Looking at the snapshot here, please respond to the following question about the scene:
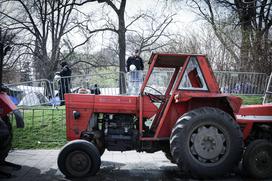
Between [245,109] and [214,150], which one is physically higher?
[245,109]

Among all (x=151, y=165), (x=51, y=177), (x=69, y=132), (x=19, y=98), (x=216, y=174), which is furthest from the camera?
(x=19, y=98)

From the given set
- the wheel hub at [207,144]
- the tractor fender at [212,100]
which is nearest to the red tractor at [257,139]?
the tractor fender at [212,100]

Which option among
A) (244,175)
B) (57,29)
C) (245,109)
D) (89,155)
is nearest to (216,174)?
(244,175)

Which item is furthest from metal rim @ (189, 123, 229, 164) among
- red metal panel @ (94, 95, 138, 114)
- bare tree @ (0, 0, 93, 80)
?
bare tree @ (0, 0, 93, 80)

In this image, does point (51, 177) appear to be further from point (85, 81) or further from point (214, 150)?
point (85, 81)

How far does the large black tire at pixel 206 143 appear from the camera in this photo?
5953 millimetres

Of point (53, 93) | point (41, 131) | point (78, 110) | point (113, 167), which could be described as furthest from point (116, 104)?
point (53, 93)

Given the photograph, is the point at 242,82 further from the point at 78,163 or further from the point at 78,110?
the point at 78,163

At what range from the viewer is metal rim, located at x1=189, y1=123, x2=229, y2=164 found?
6.10m

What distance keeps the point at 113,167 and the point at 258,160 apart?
2785 mm

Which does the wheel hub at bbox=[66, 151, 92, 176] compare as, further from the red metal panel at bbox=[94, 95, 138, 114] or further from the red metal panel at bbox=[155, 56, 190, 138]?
the red metal panel at bbox=[155, 56, 190, 138]

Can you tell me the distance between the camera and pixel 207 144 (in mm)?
6113

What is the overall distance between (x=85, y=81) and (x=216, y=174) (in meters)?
8.95

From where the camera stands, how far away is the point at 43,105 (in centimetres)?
1293
